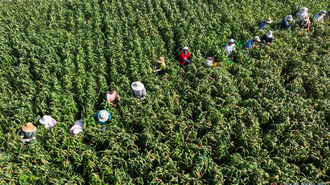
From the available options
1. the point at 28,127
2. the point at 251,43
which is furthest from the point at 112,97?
the point at 251,43

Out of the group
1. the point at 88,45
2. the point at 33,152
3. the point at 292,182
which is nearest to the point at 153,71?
the point at 88,45

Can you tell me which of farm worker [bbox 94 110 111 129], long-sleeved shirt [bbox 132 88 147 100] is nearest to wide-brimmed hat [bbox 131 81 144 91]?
long-sleeved shirt [bbox 132 88 147 100]

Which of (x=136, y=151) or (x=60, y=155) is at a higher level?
(x=136, y=151)

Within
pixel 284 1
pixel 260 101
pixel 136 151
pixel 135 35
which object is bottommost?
pixel 136 151

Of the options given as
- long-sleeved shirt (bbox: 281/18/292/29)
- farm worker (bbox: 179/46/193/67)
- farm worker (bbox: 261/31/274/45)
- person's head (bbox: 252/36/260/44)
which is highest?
long-sleeved shirt (bbox: 281/18/292/29)

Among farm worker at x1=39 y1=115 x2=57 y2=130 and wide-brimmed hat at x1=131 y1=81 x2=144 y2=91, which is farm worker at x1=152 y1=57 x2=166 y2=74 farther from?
farm worker at x1=39 y1=115 x2=57 y2=130

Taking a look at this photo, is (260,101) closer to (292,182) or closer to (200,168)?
(292,182)

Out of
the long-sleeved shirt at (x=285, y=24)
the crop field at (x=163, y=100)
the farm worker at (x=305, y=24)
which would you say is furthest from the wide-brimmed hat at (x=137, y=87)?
the farm worker at (x=305, y=24)
